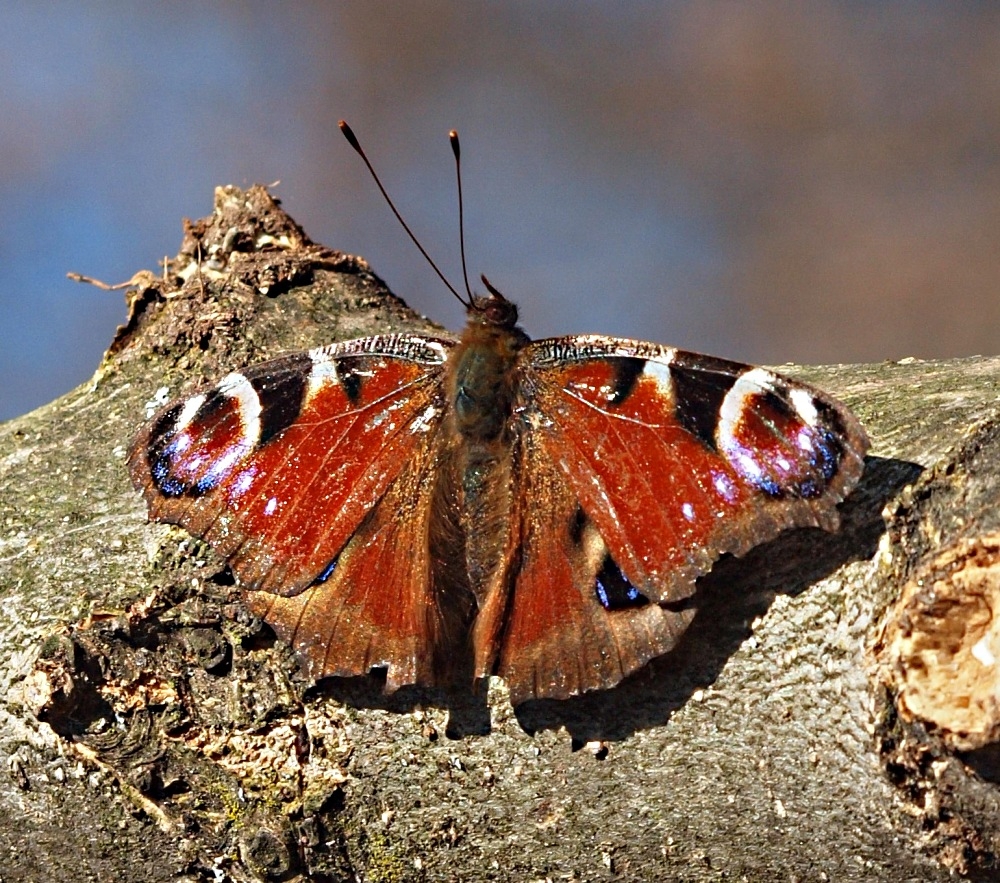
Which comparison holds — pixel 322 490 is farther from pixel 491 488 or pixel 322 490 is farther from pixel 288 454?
pixel 491 488

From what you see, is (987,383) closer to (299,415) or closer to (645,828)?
(645,828)

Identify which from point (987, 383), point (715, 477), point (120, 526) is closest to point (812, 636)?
point (715, 477)

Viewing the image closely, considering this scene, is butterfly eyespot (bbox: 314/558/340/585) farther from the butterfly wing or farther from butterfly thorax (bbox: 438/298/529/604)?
butterfly thorax (bbox: 438/298/529/604)

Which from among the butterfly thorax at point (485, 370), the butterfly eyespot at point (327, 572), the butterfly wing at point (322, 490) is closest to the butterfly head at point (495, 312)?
the butterfly thorax at point (485, 370)

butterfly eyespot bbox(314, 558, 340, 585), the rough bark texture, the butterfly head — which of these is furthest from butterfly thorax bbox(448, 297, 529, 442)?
the rough bark texture

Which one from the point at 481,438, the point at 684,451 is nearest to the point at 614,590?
the point at 684,451

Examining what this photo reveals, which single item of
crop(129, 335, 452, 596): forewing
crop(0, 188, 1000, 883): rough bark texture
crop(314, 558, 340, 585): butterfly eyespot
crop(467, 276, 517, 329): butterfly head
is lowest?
crop(0, 188, 1000, 883): rough bark texture

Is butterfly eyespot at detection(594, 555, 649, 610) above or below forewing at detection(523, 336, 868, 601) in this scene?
below

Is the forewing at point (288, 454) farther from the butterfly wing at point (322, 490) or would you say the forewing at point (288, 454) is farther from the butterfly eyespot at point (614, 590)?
the butterfly eyespot at point (614, 590)
